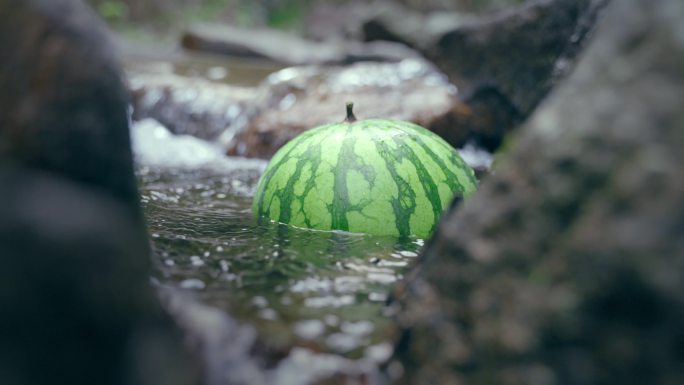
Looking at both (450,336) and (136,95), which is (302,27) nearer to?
(136,95)

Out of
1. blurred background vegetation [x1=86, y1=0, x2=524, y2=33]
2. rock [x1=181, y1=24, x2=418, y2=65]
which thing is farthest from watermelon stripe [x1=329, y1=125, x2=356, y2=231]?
blurred background vegetation [x1=86, y1=0, x2=524, y2=33]

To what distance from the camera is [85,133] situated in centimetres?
151

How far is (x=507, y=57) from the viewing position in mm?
6223

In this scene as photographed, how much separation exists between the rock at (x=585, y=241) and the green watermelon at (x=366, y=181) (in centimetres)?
122

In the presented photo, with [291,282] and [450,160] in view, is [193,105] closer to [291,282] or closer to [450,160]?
[450,160]

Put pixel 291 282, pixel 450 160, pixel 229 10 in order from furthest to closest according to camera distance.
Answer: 1. pixel 229 10
2. pixel 450 160
3. pixel 291 282

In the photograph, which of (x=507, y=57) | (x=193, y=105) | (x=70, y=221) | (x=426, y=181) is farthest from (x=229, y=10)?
(x=70, y=221)

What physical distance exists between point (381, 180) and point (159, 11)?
655 inches

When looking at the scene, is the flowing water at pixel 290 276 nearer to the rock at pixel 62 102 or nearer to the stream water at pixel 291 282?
the stream water at pixel 291 282

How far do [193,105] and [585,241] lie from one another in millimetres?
7222

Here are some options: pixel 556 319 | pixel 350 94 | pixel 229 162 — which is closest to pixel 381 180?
pixel 556 319

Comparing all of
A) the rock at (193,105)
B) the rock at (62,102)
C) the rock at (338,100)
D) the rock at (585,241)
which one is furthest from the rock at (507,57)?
the rock at (62,102)

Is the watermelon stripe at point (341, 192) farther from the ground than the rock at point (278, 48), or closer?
closer

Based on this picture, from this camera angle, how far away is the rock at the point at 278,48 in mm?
11672
